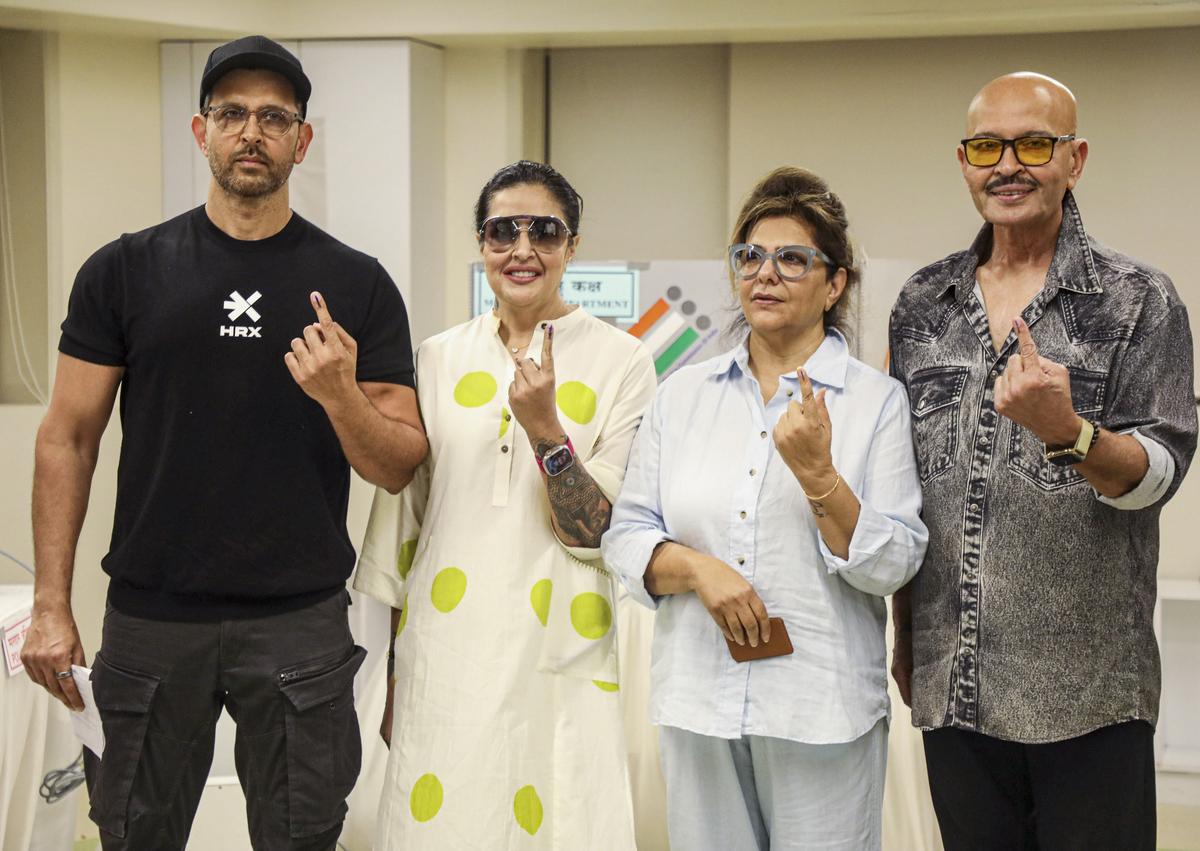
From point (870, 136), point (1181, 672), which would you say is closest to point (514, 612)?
point (1181, 672)

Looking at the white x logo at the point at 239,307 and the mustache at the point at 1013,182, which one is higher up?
the mustache at the point at 1013,182

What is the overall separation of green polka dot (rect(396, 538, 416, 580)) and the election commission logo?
452 millimetres

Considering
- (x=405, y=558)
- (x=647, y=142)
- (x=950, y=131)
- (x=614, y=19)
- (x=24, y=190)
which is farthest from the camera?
(x=647, y=142)

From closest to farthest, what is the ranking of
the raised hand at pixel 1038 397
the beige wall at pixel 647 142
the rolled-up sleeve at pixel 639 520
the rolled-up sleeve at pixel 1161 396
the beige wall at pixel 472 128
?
the raised hand at pixel 1038 397, the rolled-up sleeve at pixel 1161 396, the rolled-up sleeve at pixel 639 520, the beige wall at pixel 472 128, the beige wall at pixel 647 142

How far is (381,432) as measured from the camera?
1905 mm

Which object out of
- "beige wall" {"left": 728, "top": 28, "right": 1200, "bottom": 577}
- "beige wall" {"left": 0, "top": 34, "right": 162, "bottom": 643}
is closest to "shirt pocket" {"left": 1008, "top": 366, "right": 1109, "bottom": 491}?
"beige wall" {"left": 728, "top": 28, "right": 1200, "bottom": 577}

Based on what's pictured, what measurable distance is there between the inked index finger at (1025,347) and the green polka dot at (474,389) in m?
0.86

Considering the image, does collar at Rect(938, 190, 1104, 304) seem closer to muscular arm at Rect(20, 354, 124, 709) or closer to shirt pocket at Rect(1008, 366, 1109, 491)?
shirt pocket at Rect(1008, 366, 1109, 491)

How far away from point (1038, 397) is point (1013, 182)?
37 centimetres

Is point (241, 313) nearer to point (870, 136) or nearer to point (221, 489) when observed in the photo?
point (221, 489)

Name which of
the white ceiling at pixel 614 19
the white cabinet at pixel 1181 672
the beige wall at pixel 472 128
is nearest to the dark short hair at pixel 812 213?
the white ceiling at pixel 614 19

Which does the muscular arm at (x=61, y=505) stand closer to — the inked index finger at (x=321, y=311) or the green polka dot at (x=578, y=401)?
the inked index finger at (x=321, y=311)

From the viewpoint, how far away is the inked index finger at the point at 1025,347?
1525 millimetres

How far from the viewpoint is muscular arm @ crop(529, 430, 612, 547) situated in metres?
1.91
